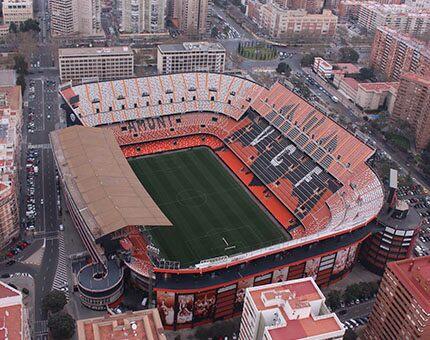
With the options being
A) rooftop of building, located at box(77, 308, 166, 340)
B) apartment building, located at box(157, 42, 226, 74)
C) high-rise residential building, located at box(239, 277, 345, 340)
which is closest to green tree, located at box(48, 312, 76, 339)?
rooftop of building, located at box(77, 308, 166, 340)

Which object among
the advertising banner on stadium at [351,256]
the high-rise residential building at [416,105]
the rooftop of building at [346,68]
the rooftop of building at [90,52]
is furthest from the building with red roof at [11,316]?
the rooftop of building at [346,68]

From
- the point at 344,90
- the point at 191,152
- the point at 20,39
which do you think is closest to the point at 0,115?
the point at 191,152

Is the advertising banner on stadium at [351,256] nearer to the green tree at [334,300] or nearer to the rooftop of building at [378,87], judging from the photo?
the green tree at [334,300]

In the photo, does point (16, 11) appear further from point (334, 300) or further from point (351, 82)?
point (334, 300)

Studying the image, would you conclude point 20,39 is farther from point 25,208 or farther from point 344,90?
point 344,90

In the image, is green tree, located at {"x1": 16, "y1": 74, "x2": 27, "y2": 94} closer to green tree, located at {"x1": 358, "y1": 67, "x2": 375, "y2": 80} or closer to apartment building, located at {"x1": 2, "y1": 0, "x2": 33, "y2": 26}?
apartment building, located at {"x1": 2, "y1": 0, "x2": 33, "y2": 26}

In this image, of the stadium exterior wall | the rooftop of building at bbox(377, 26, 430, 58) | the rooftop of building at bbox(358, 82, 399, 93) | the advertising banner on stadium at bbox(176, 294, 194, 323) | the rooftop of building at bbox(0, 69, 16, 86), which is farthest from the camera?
the rooftop of building at bbox(377, 26, 430, 58)
